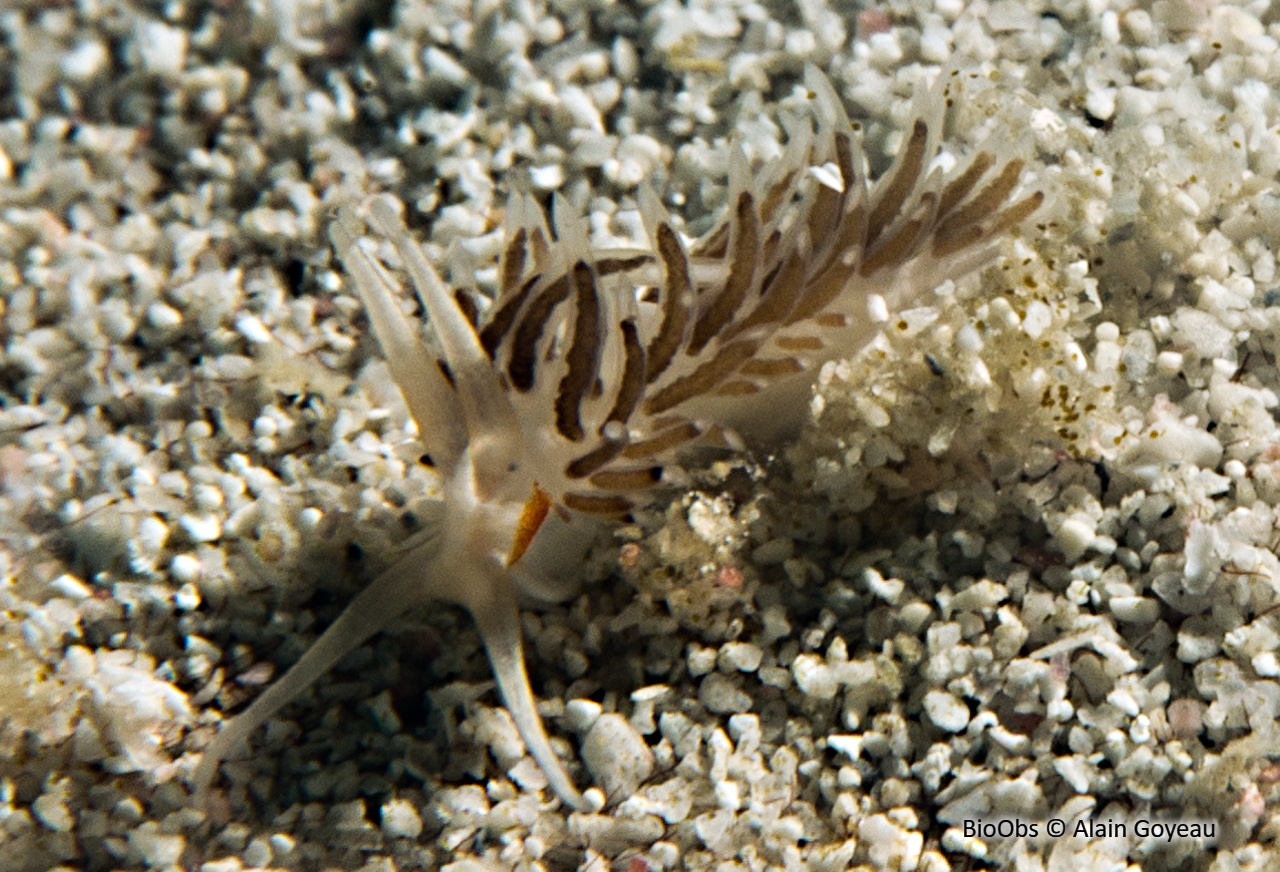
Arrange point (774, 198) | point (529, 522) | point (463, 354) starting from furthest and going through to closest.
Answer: point (774, 198) < point (529, 522) < point (463, 354)

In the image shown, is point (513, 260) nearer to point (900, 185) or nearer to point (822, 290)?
point (822, 290)

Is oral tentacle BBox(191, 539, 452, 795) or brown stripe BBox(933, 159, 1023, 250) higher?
brown stripe BBox(933, 159, 1023, 250)

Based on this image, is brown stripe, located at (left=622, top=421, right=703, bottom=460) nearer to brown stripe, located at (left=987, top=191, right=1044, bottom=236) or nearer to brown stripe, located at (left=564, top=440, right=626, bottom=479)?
brown stripe, located at (left=564, top=440, right=626, bottom=479)

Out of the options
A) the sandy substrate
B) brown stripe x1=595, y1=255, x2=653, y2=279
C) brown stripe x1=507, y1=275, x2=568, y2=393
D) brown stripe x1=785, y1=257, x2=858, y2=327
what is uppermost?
brown stripe x1=507, y1=275, x2=568, y2=393

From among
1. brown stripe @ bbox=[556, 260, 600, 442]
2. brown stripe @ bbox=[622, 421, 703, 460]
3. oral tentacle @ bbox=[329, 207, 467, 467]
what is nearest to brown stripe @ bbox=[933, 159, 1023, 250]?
brown stripe @ bbox=[622, 421, 703, 460]

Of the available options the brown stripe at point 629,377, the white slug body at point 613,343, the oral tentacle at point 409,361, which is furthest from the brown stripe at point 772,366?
the oral tentacle at point 409,361

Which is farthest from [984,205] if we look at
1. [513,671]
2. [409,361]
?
[513,671]
